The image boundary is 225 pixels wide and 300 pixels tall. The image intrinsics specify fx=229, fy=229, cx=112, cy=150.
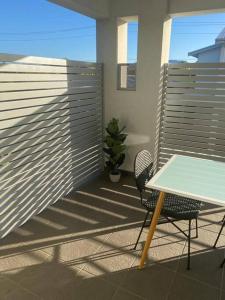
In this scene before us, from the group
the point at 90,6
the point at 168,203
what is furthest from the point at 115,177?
the point at 90,6

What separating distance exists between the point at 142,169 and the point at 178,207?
1.59 feet

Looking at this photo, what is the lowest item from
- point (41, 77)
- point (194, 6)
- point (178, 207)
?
point (178, 207)

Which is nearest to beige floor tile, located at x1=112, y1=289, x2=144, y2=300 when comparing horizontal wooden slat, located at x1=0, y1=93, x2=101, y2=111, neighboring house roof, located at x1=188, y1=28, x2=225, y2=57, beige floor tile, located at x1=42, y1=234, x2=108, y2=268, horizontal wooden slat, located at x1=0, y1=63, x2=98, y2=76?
beige floor tile, located at x1=42, y1=234, x2=108, y2=268

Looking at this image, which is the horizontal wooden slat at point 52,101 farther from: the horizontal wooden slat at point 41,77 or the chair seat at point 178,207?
Answer: the chair seat at point 178,207

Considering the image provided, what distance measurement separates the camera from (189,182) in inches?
73.5

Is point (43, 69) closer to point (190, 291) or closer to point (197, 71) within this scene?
point (197, 71)

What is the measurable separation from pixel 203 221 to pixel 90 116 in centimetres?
219

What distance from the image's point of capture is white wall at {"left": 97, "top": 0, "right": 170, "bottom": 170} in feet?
10.5

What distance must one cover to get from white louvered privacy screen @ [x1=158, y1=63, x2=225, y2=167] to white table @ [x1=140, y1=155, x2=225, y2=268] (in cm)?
114

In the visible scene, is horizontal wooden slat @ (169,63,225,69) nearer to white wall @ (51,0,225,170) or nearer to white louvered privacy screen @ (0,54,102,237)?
white wall @ (51,0,225,170)

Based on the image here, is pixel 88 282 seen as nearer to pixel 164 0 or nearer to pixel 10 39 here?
pixel 164 0

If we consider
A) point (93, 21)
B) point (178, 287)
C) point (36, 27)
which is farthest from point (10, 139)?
point (36, 27)

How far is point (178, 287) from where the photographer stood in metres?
1.89

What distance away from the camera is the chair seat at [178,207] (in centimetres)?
201
